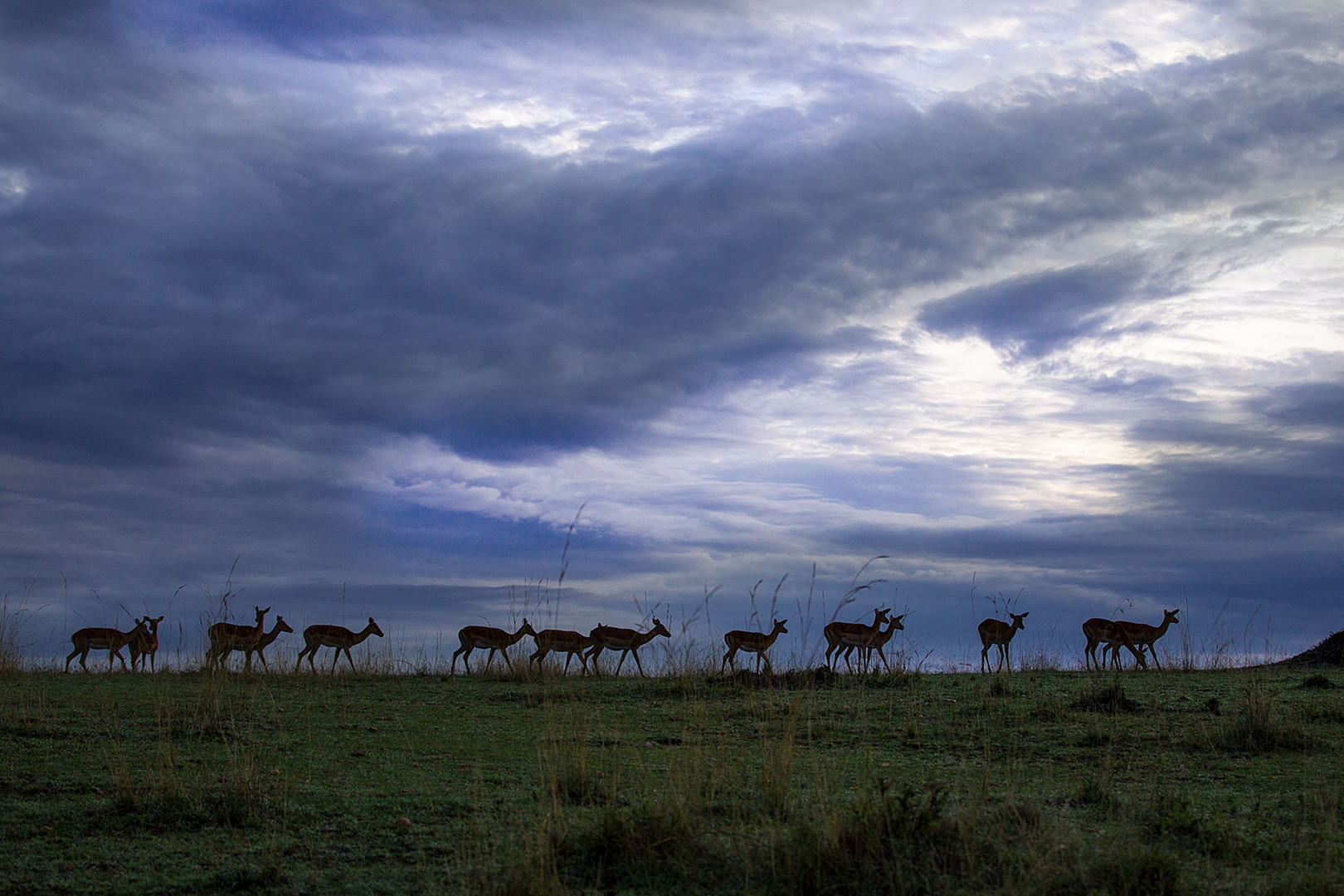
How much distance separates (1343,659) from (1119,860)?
22.4m

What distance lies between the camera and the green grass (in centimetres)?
605

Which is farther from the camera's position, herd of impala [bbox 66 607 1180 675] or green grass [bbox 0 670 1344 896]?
herd of impala [bbox 66 607 1180 675]

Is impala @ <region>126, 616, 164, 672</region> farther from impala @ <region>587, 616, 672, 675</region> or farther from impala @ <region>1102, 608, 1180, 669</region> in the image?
impala @ <region>1102, 608, 1180, 669</region>

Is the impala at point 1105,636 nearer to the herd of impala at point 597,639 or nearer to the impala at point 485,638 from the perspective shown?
the herd of impala at point 597,639

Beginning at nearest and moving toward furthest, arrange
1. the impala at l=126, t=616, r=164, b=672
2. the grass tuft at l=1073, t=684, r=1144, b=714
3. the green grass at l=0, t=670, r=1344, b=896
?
the green grass at l=0, t=670, r=1344, b=896, the grass tuft at l=1073, t=684, r=1144, b=714, the impala at l=126, t=616, r=164, b=672

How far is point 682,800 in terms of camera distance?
22.6ft

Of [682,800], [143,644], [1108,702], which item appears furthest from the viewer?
[143,644]

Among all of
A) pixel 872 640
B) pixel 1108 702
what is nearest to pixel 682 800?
pixel 1108 702

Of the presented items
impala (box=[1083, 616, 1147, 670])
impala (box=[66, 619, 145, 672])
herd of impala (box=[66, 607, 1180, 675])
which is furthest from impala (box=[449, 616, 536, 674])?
impala (box=[1083, 616, 1147, 670])

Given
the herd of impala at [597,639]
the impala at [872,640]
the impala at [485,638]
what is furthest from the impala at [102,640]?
the impala at [872,640]

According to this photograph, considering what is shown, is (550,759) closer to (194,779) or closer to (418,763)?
(418,763)

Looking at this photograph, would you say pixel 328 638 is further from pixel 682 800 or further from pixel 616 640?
pixel 682 800

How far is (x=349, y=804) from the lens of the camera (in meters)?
7.98

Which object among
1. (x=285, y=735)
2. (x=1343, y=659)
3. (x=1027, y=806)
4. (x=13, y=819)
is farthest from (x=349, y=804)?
(x=1343, y=659)
